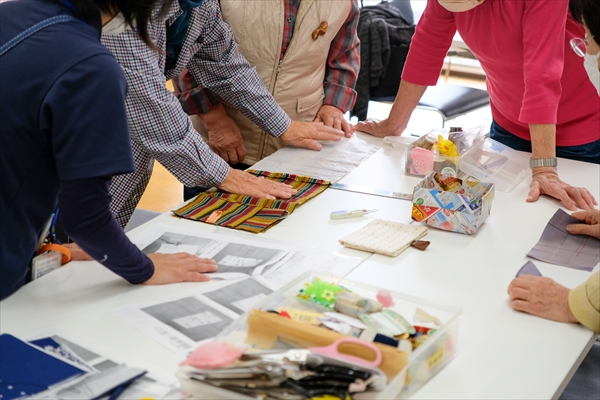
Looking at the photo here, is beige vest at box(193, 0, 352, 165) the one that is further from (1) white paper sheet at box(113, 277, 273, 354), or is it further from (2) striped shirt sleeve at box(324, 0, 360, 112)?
(1) white paper sheet at box(113, 277, 273, 354)

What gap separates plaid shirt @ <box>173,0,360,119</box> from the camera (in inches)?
85.4

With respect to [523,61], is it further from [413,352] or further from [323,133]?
[413,352]

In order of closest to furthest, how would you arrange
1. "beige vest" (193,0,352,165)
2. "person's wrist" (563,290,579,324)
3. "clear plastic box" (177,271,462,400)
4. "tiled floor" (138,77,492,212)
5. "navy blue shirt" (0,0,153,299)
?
"clear plastic box" (177,271,462,400) → "navy blue shirt" (0,0,153,299) → "person's wrist" (563,290,579,324) → "beige vest" (193,0,352,165) → "tiled floor" (138,77,492,212)

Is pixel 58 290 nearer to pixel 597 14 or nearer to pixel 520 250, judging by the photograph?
pixel 520 250

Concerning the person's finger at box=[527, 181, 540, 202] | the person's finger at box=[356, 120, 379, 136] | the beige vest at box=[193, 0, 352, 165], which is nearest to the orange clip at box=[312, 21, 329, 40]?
the beige vest at box=[193, 0, 352, 165]

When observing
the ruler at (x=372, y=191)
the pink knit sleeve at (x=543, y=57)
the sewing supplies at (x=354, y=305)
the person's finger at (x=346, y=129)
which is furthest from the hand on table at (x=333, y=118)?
the sewing supplies at (x=354, y=305)

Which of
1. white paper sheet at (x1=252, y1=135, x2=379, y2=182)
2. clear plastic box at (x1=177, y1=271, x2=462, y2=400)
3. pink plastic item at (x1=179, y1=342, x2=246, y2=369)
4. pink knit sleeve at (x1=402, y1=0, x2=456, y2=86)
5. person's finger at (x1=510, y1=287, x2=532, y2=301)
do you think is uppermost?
pink knit sleeve at (x1=402, y1=0, x2=456, y2=86)

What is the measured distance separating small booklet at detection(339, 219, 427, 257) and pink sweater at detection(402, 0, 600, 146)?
23.9 inches

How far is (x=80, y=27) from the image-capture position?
45.9 inches

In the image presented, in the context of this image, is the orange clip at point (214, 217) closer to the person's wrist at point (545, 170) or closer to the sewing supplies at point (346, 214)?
the sewing supplies at point (346, 214)

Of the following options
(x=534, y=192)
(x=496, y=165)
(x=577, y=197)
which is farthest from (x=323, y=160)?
(x=577, y=197)

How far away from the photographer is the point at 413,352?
1050 millimetres

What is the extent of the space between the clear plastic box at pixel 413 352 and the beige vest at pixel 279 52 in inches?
42.2

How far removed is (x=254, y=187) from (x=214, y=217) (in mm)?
193
